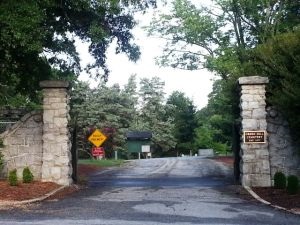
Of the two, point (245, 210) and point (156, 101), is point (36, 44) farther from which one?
point (156, 101)

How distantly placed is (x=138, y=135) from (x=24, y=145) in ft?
148

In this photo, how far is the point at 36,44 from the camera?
575 inches

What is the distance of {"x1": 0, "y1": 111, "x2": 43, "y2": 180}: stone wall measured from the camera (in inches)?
636

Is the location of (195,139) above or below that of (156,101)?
below

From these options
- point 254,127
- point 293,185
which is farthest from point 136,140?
point 293,185

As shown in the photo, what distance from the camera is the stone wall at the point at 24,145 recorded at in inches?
636

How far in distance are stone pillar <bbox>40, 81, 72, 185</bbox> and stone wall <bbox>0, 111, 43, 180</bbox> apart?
33 cm

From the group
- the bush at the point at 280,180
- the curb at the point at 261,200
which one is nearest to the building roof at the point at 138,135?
the curb at the point at 261,200

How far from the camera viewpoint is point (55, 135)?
1602 centimetres

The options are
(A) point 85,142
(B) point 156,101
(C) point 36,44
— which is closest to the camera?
(C) point 36,44

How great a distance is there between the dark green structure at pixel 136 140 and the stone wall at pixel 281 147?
44.7 metres

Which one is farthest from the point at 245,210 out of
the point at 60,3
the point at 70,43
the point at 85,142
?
the point at 85,142

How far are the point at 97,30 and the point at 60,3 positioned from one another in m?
1.78

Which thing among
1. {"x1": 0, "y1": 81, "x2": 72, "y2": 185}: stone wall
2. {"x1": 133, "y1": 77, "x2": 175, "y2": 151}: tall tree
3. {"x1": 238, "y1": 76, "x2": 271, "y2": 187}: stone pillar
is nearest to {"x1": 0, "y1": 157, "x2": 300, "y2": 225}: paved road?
{"x1": 238, "y1": 76, "x2": 271, "y2": 187}: stone pillar
